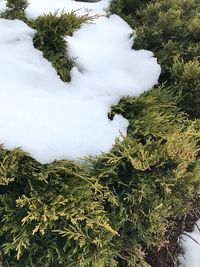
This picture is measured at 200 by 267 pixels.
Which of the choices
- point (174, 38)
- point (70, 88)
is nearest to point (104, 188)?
point (70, 88)

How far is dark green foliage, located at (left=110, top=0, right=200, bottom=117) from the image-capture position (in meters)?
2.68

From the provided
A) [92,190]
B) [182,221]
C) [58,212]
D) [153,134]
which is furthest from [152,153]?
[182,221]

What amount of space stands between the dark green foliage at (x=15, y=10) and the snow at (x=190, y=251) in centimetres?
200

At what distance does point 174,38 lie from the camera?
298 centimetres

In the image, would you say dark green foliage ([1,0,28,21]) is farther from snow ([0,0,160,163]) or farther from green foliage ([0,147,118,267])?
green foliage ([0,147,118,267])

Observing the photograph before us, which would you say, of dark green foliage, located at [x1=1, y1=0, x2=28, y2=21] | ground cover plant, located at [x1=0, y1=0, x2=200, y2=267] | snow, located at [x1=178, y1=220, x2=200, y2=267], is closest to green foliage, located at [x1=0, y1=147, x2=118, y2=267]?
ground cover plant, located at [x1=0, y1=0, x2=200, y2=267]

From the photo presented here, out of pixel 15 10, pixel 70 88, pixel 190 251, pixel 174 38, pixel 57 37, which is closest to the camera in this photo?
pixel 70 88

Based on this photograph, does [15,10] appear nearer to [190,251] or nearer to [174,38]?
[174,38]

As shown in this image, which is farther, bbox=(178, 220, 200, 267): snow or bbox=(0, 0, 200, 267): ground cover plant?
bbox=(178, 220, 200, 267): snow

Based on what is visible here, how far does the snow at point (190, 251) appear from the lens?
3.04 meters

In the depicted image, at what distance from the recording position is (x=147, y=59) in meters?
2.86

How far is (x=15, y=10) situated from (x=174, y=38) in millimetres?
1142

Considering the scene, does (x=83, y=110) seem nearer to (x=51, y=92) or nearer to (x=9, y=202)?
(x=51, y=92)

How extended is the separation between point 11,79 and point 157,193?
106cm
